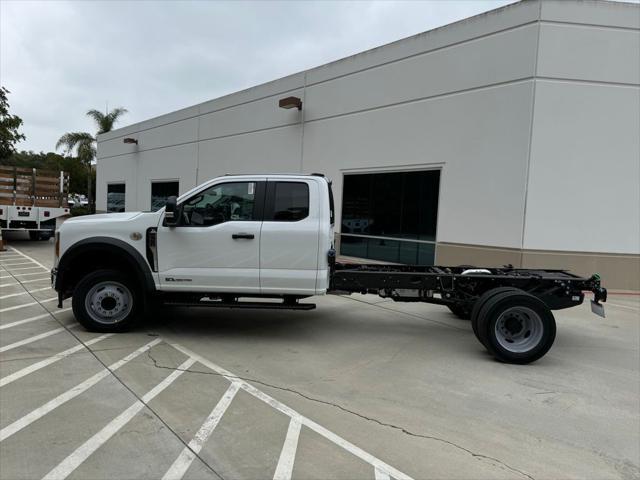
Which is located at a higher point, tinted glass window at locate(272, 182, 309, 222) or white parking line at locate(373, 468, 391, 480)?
tinted glass window at locate(272, 182, 309, 222)

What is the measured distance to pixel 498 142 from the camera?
11.5 m

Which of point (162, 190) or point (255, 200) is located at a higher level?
point (162, 190)

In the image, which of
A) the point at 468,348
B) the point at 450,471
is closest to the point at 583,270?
the point at 468,348

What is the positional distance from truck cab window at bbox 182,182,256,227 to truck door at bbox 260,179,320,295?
286 mm

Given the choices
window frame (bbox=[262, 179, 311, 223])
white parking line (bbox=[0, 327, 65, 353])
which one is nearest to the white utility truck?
white parking line (bbox=[0, 327, 65, 353])

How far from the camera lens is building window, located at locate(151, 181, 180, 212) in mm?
24266

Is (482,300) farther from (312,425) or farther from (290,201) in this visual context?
(312,425)

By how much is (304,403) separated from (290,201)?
2.82 metres

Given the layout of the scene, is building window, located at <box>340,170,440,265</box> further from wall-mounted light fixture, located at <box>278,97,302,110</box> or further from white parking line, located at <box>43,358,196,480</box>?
white parking line, located at <box>43,358,196,480</box>

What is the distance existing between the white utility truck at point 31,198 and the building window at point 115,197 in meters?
11.6

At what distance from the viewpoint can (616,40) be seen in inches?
426

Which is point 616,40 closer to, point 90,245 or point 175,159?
point 90,245

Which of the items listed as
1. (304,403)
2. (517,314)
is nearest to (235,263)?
(304,403)

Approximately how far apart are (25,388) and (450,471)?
3911mm
